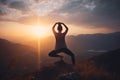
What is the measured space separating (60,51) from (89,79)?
13.6 feet

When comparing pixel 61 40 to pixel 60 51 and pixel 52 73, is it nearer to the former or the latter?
pixel 60 51

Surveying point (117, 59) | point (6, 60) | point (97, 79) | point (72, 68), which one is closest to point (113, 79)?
point (97, 79)

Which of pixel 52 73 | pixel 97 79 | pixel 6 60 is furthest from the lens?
pixel 6 60

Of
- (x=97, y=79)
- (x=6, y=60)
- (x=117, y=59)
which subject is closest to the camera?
(x=97, y=79)

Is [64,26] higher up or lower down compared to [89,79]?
higher up

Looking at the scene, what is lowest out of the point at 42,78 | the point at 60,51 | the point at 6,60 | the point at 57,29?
the point at 6,60

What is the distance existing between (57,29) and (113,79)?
623 cm

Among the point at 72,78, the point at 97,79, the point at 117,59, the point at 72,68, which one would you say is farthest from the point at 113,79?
the point at 117,59

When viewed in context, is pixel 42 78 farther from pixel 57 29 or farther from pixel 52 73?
pixel 57 29

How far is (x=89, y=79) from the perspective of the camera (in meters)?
13.9

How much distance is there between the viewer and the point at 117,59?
20.6m

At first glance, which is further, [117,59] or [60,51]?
[117,59]

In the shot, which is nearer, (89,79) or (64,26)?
(89,79)

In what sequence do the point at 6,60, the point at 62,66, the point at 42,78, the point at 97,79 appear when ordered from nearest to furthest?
the point at 97,79
the point at 42,78
the point at 62,66
the point at 6,60
